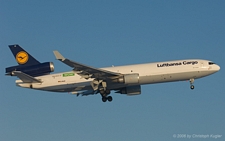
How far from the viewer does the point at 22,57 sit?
62.8m

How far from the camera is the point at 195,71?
198 ft

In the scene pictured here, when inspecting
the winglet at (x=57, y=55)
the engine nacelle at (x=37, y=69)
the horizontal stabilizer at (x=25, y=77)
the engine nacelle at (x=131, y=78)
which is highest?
the winglet at (x=57, y=55)

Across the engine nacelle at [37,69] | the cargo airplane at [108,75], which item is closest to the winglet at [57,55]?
the cargo airplane at [108,75]

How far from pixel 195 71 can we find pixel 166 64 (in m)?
3.84

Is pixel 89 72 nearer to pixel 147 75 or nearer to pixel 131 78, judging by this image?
pixel 131 78

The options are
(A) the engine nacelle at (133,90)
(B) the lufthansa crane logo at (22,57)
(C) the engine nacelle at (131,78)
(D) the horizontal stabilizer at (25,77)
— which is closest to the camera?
(C) the engine nacelle at (131,78)

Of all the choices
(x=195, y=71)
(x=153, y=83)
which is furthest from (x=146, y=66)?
(x=195, y=71)

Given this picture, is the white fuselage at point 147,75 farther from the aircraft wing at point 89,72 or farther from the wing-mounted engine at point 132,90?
the aircraft wing at point 89,72

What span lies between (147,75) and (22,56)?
17103 millimetres

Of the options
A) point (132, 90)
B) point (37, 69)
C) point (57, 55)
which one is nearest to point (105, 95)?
point (132, 90)

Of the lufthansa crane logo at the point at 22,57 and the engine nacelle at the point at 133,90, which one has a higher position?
the lufthansa crane logo at the point at 22,57

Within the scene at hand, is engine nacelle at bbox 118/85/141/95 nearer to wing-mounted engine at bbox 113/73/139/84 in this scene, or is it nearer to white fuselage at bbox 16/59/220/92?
white fuselage at bbox 16/59/220/92

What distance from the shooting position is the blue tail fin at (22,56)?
62.5m

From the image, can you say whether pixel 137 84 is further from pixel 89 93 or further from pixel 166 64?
pixel 89 93
